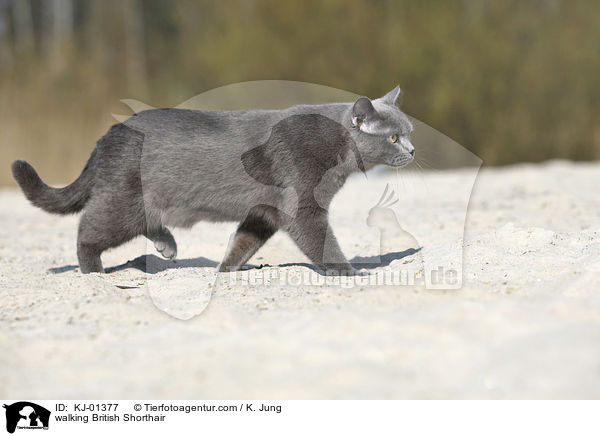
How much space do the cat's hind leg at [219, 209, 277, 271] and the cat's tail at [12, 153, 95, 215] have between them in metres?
0.93

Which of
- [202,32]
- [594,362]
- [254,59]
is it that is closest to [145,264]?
[594,362]

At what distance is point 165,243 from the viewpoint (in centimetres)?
414

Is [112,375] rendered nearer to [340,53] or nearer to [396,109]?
[396,109]

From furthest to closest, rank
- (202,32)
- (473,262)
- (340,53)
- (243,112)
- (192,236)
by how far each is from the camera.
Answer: (202,32) → (340,53) → (192,236) → (243,112) → (473,262)

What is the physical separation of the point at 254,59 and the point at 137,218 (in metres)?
6.58

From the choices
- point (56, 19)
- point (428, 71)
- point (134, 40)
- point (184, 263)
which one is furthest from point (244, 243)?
point (56, 19)

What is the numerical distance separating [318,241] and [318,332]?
136cm

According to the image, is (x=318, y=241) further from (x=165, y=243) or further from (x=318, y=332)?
(x=318, y=332)

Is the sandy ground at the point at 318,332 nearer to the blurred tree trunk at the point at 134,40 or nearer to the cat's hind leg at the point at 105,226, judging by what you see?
the cat's hind leg at the point at 105,226

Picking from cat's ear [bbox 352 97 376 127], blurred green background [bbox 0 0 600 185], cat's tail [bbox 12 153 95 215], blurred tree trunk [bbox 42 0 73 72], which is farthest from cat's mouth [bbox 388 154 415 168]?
blurred tree trunk [bbox 42 0 73 72]

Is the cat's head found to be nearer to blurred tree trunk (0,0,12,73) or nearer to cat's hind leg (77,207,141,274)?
cat's hind leg (77,207,141,274)

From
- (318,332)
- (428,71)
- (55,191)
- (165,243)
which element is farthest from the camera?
(428,71)

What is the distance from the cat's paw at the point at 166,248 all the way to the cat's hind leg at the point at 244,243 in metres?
0.47

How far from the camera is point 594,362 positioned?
1.88 meters
